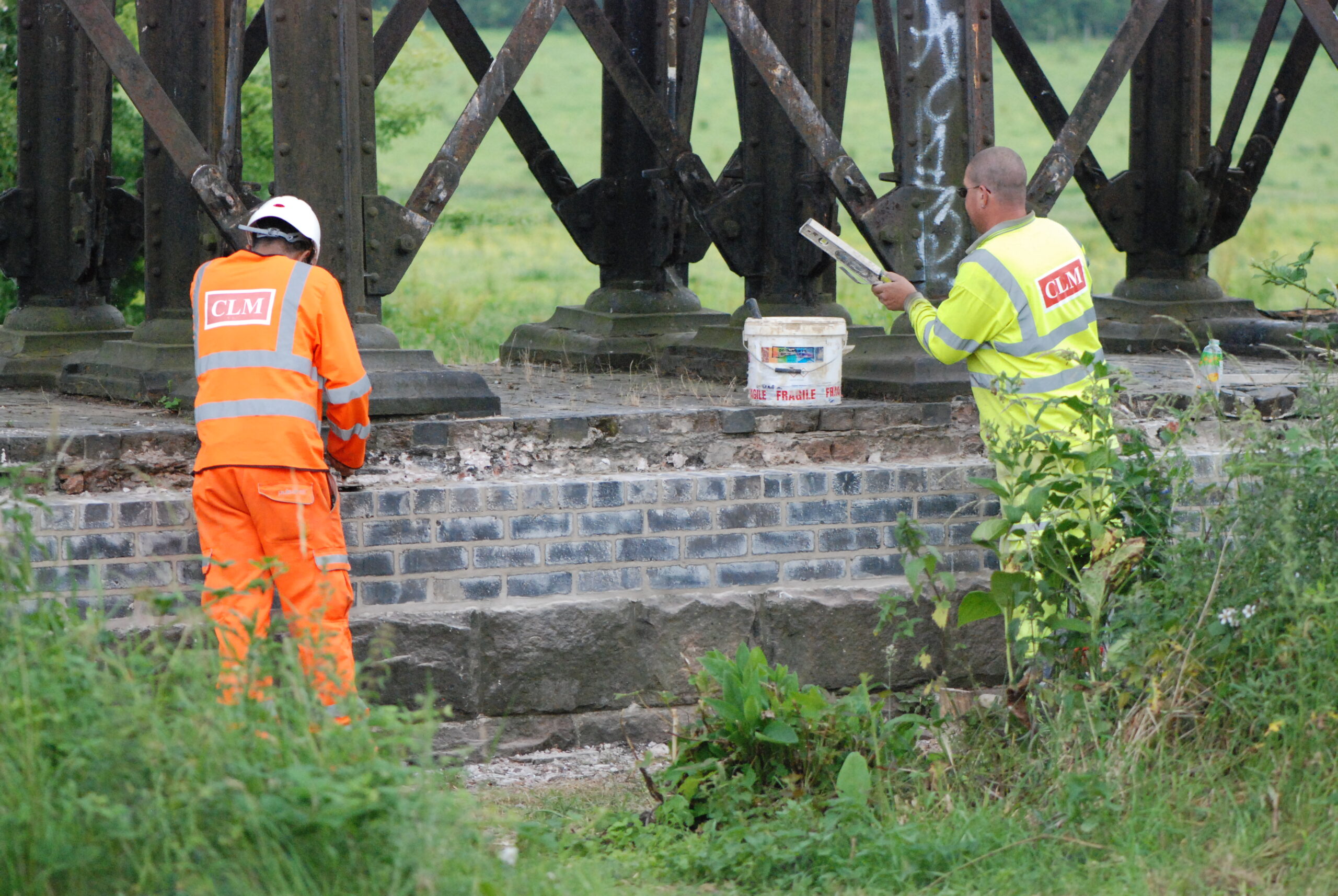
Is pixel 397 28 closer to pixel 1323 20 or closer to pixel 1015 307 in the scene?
pixel 1015 307

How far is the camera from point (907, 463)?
6098 mm

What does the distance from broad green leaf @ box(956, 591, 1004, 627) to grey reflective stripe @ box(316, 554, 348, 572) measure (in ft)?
6.45

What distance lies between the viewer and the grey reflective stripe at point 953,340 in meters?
5.09

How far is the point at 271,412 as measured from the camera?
468 centimetres

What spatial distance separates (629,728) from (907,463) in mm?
1529

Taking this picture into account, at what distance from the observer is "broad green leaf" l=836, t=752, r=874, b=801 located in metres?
4.15

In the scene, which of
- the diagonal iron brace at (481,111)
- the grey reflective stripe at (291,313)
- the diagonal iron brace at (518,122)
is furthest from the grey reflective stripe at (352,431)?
the diagonal iron brace at (518,122)

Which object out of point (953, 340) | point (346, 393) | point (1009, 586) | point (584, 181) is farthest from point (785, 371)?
point (584, 181)

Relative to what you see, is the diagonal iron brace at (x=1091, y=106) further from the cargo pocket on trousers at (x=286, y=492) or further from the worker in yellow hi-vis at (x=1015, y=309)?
the cargo pocket on trousers at (x=286, y=492)

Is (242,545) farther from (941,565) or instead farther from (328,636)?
(941,565)

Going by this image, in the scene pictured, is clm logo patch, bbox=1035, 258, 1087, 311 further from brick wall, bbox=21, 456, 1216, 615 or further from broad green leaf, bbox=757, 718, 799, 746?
broad green leaf, bbox=757, 718, 799, 746

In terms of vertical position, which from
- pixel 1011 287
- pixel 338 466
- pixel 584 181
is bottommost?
pixel 338 466

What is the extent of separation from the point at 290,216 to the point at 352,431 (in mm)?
709

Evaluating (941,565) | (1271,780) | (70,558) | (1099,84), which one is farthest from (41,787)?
(1099,84)
